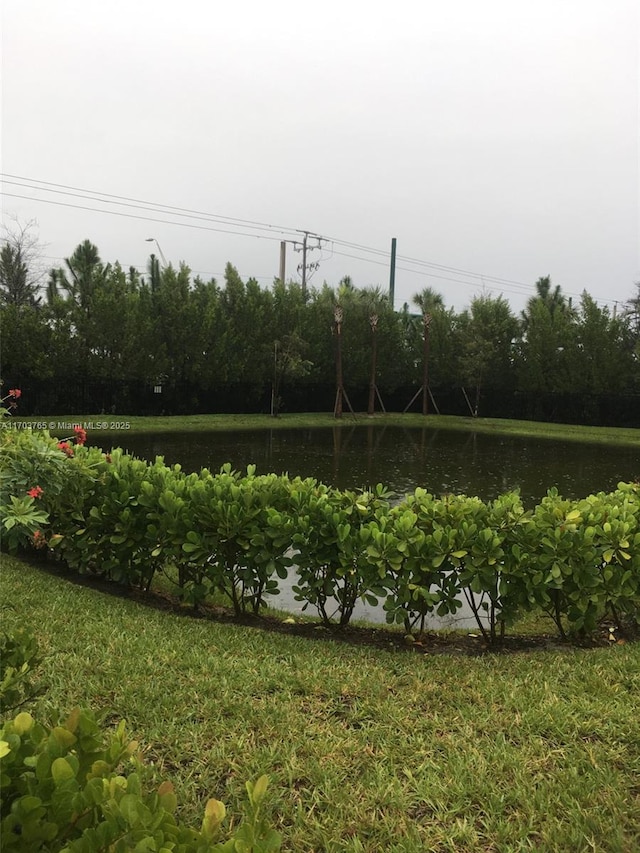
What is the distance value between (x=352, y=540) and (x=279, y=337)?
80.2 feet

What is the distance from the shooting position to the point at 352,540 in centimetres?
332

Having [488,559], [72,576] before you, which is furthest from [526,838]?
[72,576]

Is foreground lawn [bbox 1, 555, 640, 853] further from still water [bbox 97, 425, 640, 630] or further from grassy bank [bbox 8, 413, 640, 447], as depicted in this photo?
grassy bank [bbox 8, 413, 640, 447]

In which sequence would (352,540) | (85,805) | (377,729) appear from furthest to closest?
(352,540) → (377,729) → (85,805)

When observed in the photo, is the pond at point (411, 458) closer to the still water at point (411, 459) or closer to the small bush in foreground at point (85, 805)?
the still water at point (411, 459)

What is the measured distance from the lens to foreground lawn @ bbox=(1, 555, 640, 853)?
168 centimetres

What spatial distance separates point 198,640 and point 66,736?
207 centimetres

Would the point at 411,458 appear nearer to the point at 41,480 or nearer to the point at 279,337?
the point at 41,480

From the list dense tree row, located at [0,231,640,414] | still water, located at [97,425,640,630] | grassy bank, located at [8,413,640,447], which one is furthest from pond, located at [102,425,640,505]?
dense tree row, located at [0,231,640,414]

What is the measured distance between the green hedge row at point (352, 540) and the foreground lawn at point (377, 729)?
33cm

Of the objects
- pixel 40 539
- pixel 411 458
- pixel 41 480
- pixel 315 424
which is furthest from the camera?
pixel 315 424

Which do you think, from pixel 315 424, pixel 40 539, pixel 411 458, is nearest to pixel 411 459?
pixel 411 458

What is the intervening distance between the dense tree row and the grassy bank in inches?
82.0

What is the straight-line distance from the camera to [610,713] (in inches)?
88.8
